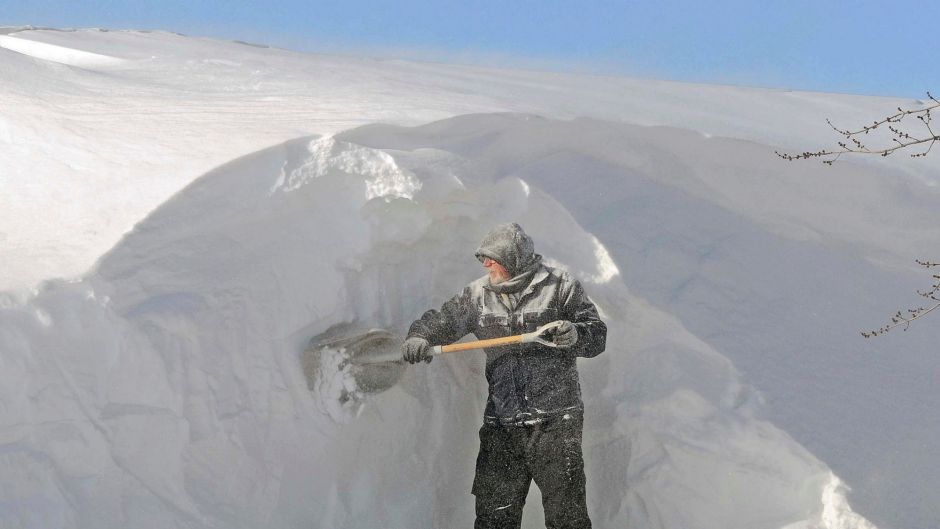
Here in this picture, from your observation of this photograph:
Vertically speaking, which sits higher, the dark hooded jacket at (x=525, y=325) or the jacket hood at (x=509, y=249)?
the jacket hood at (x=509, y=249)

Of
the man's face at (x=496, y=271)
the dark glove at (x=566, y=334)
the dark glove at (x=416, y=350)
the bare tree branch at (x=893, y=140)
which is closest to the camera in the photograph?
the bare tree branch at (x=893, y=140)

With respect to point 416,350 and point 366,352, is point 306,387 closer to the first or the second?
point 366,352

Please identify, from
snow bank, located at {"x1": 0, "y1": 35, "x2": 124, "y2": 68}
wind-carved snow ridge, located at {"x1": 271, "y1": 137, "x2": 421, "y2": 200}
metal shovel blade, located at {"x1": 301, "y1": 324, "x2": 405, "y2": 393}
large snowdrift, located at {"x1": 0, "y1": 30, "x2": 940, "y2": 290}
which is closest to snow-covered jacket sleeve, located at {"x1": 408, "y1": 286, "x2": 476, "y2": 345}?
metal shovel blade, located at {"x1": 301, "y1": 324, "x2": 405, "y2": 393}

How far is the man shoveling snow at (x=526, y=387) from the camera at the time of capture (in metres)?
4.08

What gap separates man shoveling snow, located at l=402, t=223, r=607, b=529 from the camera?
13.4 feet

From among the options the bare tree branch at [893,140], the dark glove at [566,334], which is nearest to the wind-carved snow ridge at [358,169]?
the dark glove at [566,334]

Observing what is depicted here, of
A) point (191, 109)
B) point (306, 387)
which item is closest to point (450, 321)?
point (306, 387)

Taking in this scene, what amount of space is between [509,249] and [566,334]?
0.46 meters

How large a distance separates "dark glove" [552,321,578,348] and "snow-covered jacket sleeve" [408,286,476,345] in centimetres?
46

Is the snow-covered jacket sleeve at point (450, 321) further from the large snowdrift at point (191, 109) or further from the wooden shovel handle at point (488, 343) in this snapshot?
the large snowdrift at point (191, 109)

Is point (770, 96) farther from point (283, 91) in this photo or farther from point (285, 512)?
point (285, 512)

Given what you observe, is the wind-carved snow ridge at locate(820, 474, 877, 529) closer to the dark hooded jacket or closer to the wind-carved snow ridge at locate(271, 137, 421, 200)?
the dark hooded jacket

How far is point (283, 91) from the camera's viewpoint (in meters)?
6.33

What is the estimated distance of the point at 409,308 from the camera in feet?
15.5
